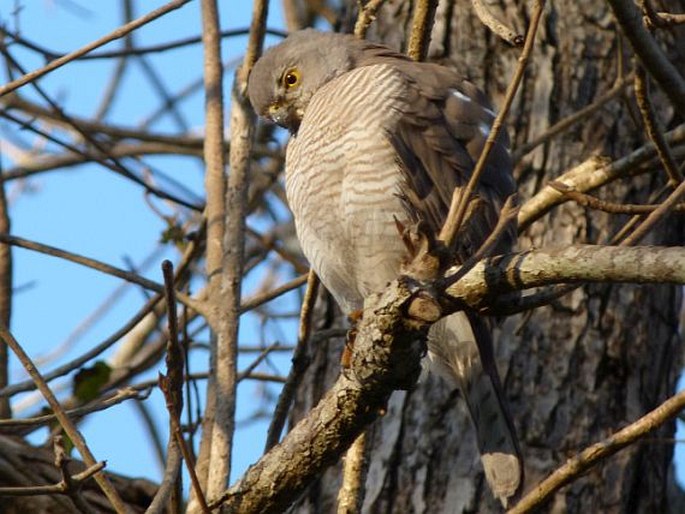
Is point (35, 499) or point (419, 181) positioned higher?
point (419, 181)

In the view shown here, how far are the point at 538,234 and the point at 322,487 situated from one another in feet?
4.12

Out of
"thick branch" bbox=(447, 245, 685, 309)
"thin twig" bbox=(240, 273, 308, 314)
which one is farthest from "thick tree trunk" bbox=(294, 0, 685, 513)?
"thick branch" bbox=(447, 245, 685, 309)

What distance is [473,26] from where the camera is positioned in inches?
189

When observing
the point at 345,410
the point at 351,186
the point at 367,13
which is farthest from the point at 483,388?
the point at 367,13

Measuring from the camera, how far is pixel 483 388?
3795mm

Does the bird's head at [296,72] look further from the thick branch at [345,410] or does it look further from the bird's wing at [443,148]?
the thick branch at [345,410]

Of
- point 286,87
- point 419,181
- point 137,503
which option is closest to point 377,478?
point 137,503

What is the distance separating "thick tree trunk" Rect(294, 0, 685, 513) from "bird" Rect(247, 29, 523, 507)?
32cm

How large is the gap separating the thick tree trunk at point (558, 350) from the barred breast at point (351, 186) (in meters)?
0.62

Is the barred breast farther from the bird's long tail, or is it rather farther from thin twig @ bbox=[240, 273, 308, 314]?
the bird's long tail

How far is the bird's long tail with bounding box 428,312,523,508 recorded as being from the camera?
11.8 ft

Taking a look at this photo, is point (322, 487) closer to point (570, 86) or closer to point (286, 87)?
point (286, 87)

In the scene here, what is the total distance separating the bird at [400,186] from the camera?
3658 millimetres

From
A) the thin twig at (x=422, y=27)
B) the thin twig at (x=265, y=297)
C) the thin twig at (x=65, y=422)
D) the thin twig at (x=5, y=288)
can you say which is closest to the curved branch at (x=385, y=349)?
the thin twig at (x=65, y=422)
